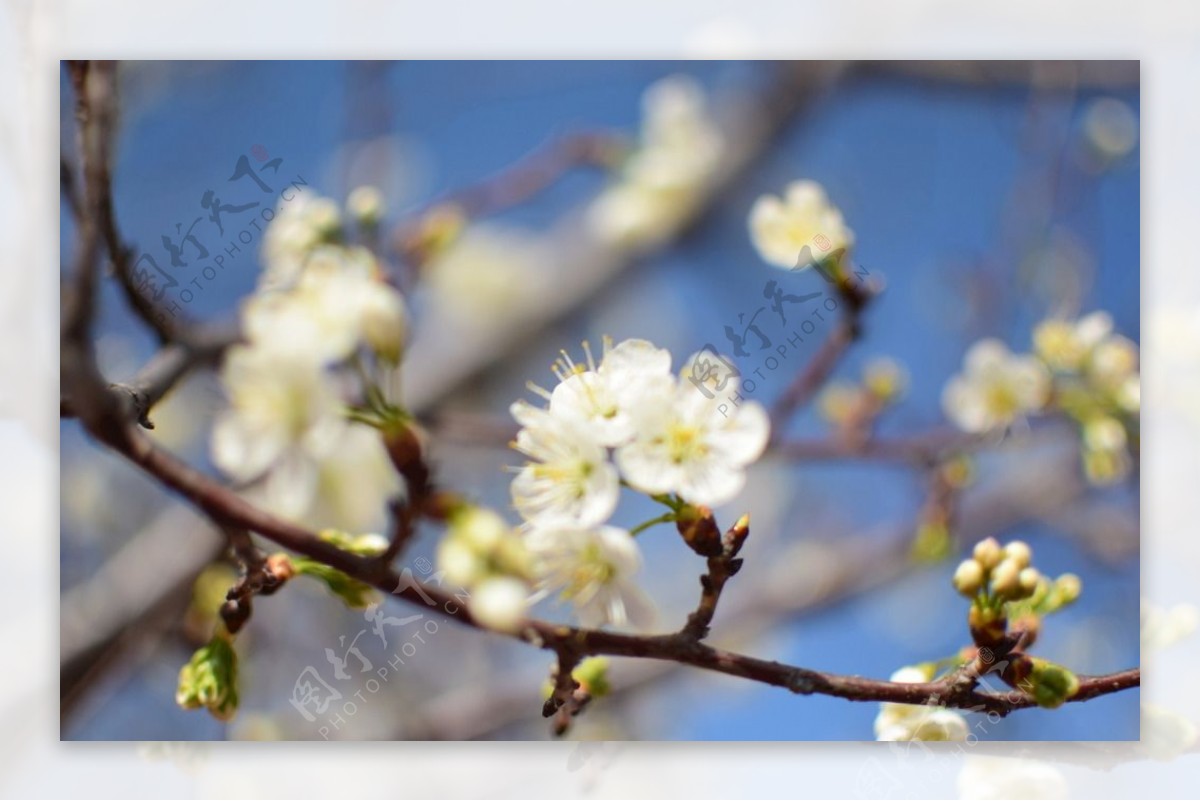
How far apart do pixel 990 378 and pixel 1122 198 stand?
0.31m

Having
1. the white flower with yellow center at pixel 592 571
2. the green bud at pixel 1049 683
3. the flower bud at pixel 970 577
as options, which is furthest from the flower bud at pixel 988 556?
the white flower with yellow center at pixel 592 571

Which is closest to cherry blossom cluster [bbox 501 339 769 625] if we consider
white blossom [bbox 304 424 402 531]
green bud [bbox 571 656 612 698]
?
green bud [bbox 571 656 612 698]

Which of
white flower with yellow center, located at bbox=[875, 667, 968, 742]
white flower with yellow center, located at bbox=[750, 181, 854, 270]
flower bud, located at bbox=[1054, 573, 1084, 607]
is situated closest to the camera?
flower bud, located at bbox=[1054, 573, 1084, 607]

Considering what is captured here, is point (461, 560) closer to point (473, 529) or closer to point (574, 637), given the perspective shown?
point (473, 529)

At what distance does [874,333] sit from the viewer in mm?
1620

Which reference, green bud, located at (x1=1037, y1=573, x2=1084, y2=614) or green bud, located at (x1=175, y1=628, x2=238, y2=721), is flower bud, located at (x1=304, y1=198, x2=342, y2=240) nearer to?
green bud, located at (x1=175, y1=628, x2=238, y2=721)

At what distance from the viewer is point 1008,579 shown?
3.67ft

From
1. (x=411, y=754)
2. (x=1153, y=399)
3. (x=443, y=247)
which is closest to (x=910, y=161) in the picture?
(x=1153, y=399)

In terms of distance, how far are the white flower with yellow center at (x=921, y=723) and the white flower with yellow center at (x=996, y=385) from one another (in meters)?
0.46

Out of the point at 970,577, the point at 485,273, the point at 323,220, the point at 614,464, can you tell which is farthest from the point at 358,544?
the point at 485,273

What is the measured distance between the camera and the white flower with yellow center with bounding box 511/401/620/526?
1154mm

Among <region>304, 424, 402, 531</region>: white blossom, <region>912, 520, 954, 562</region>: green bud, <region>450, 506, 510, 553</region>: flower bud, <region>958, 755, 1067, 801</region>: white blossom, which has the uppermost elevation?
<region>304, 424, 402, 531</region>: white blossom

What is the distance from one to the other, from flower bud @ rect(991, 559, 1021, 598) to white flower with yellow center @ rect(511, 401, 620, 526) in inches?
15.7

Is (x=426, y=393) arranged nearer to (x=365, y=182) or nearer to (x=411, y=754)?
(x=365, y=182)
